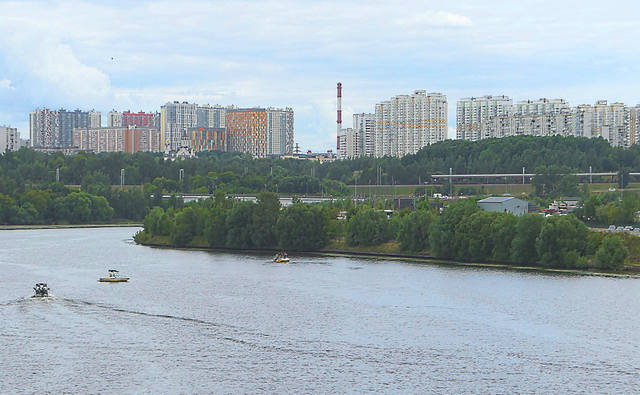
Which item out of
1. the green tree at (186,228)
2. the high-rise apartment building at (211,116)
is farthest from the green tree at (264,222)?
the high-rise apartment building at (211,116)

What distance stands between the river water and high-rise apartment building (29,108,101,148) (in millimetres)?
93010

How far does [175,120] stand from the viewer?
10662 centimetres

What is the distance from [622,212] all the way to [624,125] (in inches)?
1599

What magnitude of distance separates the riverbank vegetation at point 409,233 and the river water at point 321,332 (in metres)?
1.43

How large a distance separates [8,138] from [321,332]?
82.3m

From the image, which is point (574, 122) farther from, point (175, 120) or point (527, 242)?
point (175, 120)

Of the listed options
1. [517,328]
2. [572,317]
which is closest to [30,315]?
[517,328]

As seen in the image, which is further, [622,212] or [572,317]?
[622,212]

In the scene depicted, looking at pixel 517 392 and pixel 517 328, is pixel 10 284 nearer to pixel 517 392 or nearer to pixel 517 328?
pixel 517 328

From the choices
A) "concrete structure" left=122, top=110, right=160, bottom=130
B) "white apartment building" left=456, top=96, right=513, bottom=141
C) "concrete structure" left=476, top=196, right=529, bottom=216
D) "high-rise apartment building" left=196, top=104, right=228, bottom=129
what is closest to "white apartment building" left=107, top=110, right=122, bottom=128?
"concrete structure" left=122, top=110, right=160, bottom=130

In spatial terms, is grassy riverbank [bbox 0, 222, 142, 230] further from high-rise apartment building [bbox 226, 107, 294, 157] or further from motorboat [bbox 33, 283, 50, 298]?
high-rise apartment building [bbox 226, 107, 294, 157]

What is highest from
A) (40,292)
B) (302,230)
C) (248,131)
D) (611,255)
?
(248,131)

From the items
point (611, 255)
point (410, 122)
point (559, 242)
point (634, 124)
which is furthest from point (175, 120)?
point (611, 255)

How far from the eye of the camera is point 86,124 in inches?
4596
